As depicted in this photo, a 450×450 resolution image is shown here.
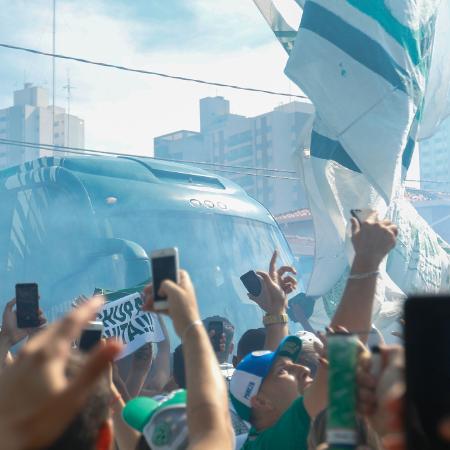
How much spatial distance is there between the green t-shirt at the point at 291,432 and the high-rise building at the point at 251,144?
6681cm

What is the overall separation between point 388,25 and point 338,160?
134cm

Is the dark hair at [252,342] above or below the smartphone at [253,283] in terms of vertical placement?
below

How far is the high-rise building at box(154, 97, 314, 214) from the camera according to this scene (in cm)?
7306

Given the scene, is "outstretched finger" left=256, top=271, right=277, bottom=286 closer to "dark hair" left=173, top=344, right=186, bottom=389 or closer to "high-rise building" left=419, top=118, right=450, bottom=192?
"dark hair" left=173, top=344, right=186, bottom=389

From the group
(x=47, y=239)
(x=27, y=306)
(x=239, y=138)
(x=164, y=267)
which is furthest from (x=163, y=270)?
(x=239, y=138)

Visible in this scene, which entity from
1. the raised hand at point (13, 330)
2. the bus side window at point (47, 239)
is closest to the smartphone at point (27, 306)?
the raised hand at point (13, 330)

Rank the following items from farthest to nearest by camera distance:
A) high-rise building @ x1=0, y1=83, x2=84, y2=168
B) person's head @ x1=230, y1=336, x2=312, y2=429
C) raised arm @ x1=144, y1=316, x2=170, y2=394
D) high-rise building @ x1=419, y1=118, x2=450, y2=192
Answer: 1. high-rise building @ x1=0, y1=83, x2=84, y2=168
2. high-rise building @ x1=419, y1=118, x2=450, y2=192
3. raised arm @ x1=144, y1=316, x2=170, y2=394
4. person's head @ x1=230, y1=336, x2=312, y2=429

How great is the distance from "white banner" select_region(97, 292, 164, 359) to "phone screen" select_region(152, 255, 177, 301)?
A: 3.52 m

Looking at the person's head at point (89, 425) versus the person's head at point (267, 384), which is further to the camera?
the person's head at point (267, 384)

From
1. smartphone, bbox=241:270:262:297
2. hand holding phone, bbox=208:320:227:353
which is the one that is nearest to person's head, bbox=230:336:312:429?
smartphone, bbox=241:270:262:297

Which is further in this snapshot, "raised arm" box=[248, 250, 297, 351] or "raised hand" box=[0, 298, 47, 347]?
"raised arm" box=[248, 250, 297, 351]

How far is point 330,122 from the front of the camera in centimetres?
826

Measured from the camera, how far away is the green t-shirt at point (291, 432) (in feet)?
9.02

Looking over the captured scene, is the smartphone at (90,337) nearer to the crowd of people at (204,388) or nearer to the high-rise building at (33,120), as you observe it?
the crowd of people at (204,388)
